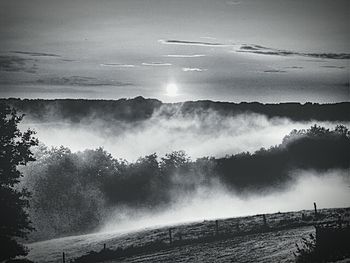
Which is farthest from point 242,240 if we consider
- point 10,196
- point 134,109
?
point 134,109

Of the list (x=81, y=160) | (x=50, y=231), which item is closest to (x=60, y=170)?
(x=81, y=160)

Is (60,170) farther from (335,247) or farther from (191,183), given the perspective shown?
(335,247)

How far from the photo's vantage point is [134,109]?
178 metres

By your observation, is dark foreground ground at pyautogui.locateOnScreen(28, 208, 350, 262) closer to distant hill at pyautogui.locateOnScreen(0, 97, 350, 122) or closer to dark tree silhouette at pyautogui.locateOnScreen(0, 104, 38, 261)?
dark tree silhouette at pyautogui.locateOnScreen(0, 104, 38, 261)

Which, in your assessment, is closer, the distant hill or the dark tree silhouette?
the dark tree silhouette

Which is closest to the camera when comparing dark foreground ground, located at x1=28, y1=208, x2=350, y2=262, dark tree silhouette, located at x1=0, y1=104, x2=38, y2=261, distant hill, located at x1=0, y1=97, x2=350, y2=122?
dark foreground ground, located at x1=28, y1=208, x2=350, y2=262

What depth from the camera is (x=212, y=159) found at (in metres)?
133

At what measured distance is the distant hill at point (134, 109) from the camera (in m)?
148

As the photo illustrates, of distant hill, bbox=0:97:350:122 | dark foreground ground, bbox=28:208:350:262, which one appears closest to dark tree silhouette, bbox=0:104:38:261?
dark foreground ground, bbox=28:208:350:262

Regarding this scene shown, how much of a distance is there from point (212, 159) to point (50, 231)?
183ft

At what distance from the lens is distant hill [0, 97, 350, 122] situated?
14825 centimetres

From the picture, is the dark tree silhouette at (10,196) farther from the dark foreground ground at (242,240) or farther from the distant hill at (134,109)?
the distant hill at (134,109)

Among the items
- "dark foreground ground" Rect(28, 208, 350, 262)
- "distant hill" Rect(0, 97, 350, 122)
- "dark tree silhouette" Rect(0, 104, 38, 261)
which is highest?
"distant hill" Rect(0, 97, 350, 122)

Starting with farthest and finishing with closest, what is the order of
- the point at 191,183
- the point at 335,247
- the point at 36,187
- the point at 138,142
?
the point at 138,142 → the point at 191,183 → the point at 36,187 → the point at 335,247
